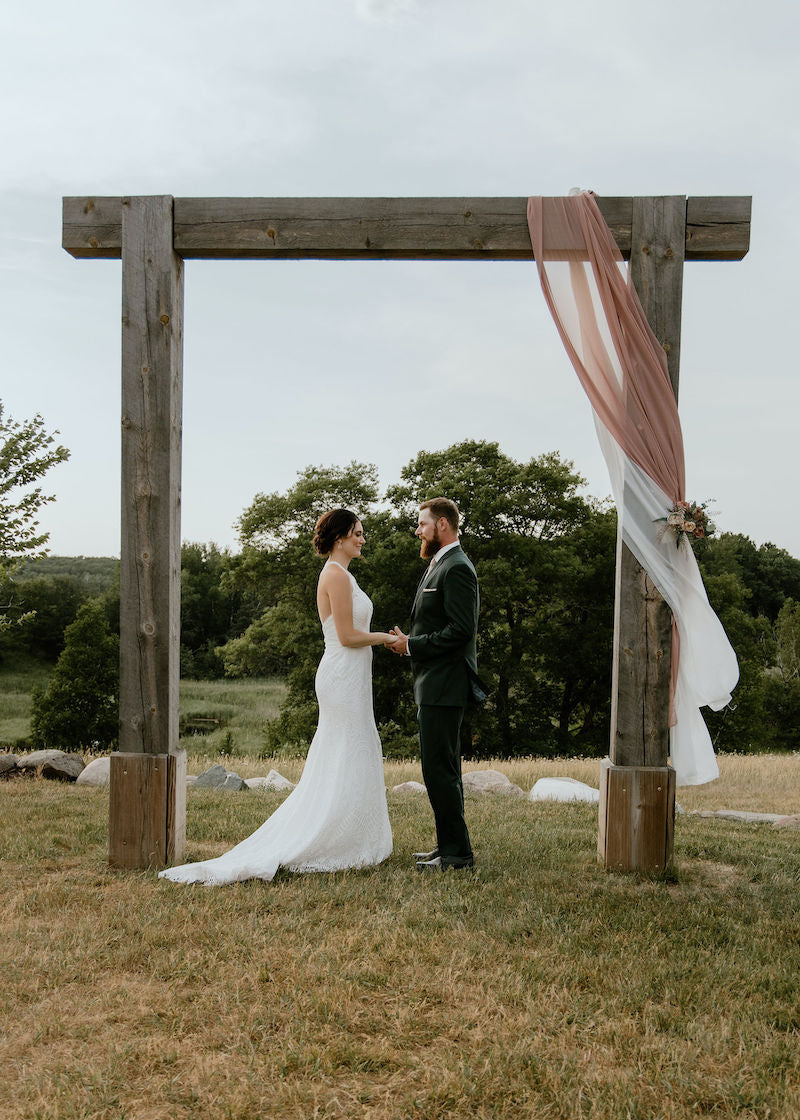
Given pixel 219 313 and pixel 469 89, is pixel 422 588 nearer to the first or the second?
pixel 469 89

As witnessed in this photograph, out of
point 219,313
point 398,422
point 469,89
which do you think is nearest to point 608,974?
point 469,89

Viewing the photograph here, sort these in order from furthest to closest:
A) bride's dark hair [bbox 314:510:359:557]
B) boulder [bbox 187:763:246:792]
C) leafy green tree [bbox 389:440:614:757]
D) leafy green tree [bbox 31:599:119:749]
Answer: leafy green tree [bbox 389:440:614:757] → leafy green tree [bbox 31:599:119:749] → boulder [bbox 187:763:246:792] → bride's dark hair [bbox 314:510:359:557]

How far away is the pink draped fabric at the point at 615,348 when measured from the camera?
5090mm

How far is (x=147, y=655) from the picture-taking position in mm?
5180

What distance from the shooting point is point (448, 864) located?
5141 mm

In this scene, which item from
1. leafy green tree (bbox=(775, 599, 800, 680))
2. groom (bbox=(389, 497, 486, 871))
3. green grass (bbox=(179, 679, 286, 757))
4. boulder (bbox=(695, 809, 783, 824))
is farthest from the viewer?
leafy green tree (bbox=(775, 599, 800, 680))

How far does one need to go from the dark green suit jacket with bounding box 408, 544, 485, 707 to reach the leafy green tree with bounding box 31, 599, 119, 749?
58.3 ft

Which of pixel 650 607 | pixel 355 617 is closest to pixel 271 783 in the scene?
pixel 355 617

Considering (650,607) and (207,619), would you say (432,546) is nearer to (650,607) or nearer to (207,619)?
(650,607)

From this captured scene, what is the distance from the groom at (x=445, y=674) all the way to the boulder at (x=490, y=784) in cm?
385

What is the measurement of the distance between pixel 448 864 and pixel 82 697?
729 inches

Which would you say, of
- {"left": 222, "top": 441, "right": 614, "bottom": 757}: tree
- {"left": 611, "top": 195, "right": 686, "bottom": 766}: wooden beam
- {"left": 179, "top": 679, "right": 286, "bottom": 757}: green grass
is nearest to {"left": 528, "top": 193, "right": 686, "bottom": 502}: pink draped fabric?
{"left": 611, "top": 195, "right": 686, "bottom": 766}: wooden beam

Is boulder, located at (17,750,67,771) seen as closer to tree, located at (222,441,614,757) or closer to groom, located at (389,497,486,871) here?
groom, located at (389,497,486,871)

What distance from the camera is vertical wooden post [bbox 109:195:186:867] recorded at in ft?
16.9
